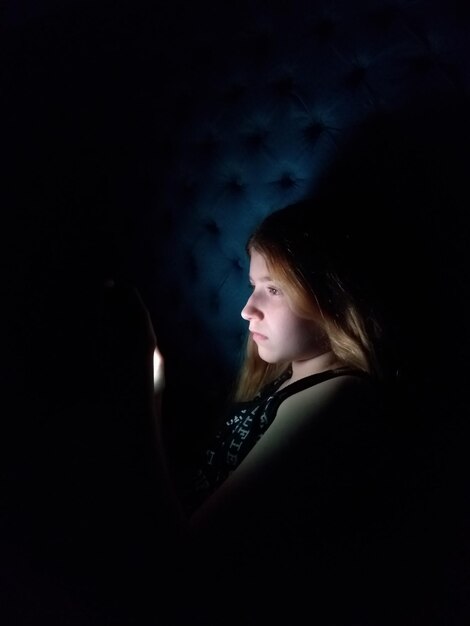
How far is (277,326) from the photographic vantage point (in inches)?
42.7

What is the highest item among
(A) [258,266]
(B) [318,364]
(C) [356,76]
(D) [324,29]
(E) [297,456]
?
(D) [324,29]

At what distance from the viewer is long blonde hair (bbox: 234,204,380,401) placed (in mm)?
1062

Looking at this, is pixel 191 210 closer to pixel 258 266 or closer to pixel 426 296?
pixel 258 266

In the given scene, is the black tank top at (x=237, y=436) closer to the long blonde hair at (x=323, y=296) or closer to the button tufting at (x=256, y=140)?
the long blonde hair at (x=323, y=296)

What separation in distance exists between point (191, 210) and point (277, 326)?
53cm

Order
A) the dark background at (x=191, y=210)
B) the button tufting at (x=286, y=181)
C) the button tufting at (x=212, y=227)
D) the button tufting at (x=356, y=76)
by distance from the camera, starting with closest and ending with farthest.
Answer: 1. the dark background at (x=191, y=210)
2. the button tufting at (x=356, y=76)
3. the button tufting at (x=286, y=181)
4. the button tufting at (x=212, y=227)

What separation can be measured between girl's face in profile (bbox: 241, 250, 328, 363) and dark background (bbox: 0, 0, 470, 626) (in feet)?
0.52

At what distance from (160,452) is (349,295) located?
1.52ft

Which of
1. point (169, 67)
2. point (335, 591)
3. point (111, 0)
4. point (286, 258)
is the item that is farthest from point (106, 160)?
point (335, 591)

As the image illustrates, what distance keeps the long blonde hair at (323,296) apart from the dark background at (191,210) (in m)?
0.06

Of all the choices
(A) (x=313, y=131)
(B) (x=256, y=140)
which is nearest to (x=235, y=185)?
(B) (x=256, y=140)

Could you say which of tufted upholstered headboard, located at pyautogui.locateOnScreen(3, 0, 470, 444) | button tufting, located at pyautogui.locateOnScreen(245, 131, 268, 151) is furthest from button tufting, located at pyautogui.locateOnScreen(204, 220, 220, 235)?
button tufting, located at pyautogui.locateOnScreen(245, 131, 268, 151)

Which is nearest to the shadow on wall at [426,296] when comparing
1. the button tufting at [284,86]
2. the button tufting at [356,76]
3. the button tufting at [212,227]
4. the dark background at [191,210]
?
the dark background at [191,210]

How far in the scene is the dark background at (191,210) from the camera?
1050 millimetres
